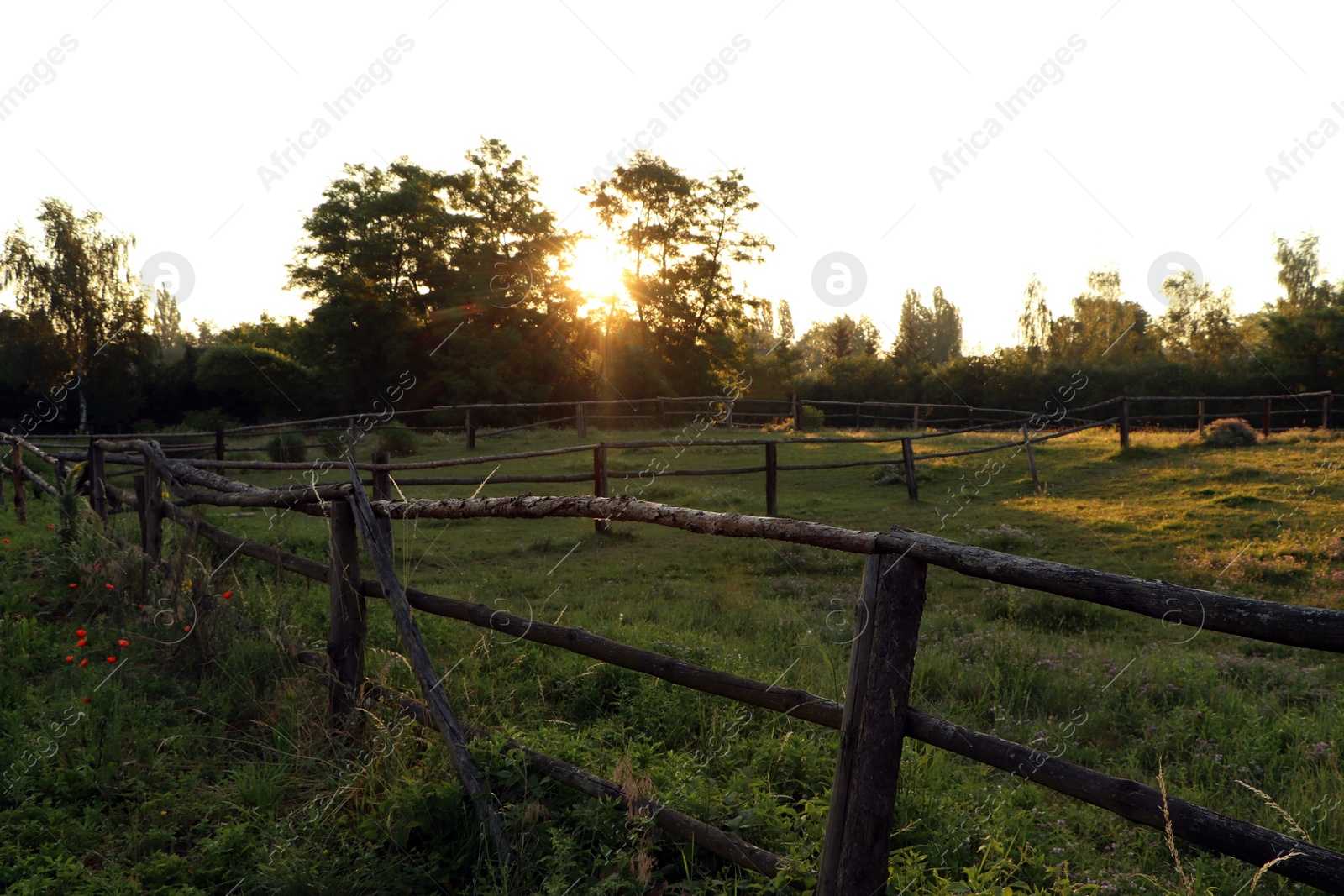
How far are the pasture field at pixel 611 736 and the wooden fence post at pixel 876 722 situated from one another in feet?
0.97

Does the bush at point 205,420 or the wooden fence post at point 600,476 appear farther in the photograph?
the bush at point 205,420

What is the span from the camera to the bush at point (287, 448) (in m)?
17.6

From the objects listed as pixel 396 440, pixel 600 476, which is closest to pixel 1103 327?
pixel 396 440

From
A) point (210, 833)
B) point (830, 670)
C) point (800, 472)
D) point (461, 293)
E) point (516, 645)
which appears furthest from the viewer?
point (461, 293)

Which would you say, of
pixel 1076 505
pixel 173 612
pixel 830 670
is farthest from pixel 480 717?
pixel 1076 505

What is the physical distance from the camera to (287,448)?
17828mm

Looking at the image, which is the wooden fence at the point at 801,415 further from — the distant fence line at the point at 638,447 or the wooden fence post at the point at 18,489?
the wooden fence post at the point at 18,489

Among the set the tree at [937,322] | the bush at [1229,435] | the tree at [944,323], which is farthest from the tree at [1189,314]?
the bush at [1229,435]

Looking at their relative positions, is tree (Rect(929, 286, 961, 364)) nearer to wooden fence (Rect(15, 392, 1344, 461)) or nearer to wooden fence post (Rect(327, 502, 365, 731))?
wooden fence (Rect(15, 392, 1344, 461))

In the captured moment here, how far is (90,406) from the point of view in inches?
1257

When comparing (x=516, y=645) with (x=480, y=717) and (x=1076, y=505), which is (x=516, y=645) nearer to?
(x=480, y=717)

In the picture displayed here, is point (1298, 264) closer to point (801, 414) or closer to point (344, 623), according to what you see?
point (801, 414)

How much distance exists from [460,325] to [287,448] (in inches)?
544

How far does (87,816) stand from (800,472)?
1365 cm
